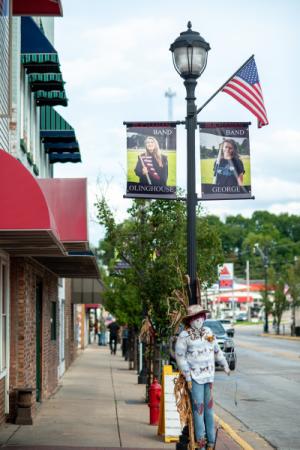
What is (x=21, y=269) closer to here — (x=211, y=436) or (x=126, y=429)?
(x=126, y=429)

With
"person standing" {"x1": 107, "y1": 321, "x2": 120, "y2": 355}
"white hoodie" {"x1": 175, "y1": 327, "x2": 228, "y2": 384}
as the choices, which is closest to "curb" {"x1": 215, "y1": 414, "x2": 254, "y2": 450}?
"white hoodie" {"x1": 175, "y1": 327, "x2": 228, "y2": 384}

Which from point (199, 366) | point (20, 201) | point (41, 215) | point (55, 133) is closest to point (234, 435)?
point (199, 366)

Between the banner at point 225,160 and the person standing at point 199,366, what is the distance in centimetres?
165

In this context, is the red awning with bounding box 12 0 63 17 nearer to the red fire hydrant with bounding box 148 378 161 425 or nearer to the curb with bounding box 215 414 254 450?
the red fire hydrant with bounding box 148 378 161 425

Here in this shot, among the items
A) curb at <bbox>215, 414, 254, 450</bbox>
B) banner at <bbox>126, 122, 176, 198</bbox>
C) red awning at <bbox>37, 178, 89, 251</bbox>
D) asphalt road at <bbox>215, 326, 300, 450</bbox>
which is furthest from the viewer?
asphalt road at <bbox>215, 326, 300, 450</bbox>

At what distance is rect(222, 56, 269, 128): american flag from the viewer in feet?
38.8

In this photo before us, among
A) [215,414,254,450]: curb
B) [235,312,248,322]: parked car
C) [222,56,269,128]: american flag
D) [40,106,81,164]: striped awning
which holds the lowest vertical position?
[235,312,248,322]: parked car

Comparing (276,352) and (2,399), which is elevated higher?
(2,399)

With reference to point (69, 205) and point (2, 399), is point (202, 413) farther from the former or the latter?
point (2, 399)

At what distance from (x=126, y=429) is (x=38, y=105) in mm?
7510

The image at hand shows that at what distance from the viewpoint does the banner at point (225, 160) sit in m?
10.9

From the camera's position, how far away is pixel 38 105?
18.2 m

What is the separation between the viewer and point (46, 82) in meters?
16.7

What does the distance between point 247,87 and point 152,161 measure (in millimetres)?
1970
